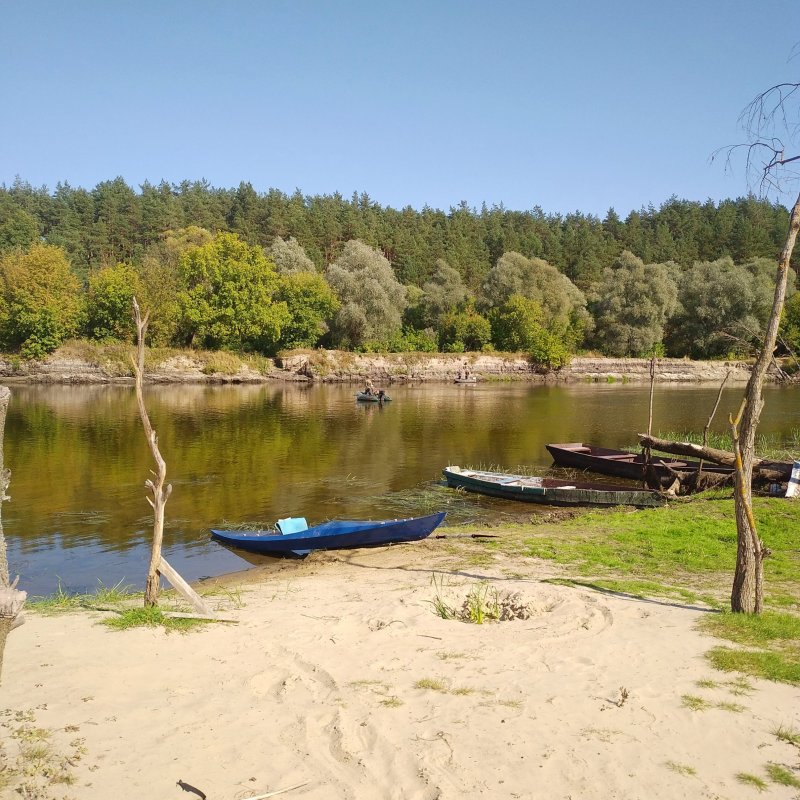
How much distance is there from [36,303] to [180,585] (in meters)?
63.9

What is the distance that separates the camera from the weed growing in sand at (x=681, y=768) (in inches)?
195

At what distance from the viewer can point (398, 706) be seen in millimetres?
5926

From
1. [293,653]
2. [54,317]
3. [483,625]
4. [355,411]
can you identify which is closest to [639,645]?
[483,625]

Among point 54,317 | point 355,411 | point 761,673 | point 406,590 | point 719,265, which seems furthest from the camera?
point 719,265

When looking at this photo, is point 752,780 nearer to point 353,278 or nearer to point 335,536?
point 335,536

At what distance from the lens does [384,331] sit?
7325cm

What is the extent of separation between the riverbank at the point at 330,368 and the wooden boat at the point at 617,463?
45.1 metres

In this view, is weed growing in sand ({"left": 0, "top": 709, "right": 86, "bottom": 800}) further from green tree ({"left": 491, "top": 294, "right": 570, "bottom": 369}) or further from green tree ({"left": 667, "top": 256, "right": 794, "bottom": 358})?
green tree ({"left": 667, "top": 256, "right": 794, "bottom": 358})

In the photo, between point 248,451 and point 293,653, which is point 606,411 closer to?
point 248,451

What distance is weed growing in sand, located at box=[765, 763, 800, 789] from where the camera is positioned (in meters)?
4.77

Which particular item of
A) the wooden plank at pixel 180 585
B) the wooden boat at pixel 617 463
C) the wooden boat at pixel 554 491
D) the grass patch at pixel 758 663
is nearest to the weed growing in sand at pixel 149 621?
the wooden plank at pixel 180 585

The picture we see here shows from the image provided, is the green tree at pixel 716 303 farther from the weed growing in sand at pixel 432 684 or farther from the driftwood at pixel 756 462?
the weed growing in sand at pixel 432 684

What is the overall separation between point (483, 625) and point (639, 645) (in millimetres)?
1767

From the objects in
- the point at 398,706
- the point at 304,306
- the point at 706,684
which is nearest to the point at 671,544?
the point at 706,684
